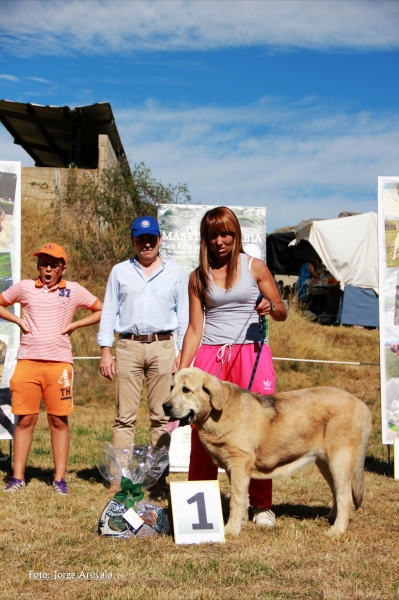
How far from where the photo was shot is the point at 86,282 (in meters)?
15.1

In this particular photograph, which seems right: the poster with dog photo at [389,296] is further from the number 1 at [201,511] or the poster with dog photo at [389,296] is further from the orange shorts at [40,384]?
the orange shorts at [40,384]

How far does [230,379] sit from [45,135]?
55.1 feet

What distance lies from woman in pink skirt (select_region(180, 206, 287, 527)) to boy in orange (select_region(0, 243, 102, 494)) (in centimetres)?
135

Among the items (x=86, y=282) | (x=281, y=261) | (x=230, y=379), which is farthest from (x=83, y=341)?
(x=281, y=261)

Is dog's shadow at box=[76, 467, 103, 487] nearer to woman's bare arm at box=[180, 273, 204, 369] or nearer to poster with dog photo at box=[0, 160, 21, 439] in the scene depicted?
poster with dog photo at box=[0, 160, 21, 439]

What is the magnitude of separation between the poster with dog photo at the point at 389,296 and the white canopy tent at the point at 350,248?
911cm

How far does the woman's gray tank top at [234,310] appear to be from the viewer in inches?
190

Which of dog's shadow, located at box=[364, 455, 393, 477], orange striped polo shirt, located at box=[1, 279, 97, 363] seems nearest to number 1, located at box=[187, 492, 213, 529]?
orange striped polo shirt, located at box=[1, 279, 97, 363]

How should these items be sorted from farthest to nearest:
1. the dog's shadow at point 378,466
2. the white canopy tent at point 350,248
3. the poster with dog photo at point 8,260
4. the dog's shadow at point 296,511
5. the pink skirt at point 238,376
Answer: the white canopy tent at point 350,248, the dog's shadow at point 378,466, the poster with dog photo at point 8,260, the dog's shadow at point 296,511, the pink skirt at point 238,376

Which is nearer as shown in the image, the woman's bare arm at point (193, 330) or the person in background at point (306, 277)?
the woman's bare arm at point (193, 330)

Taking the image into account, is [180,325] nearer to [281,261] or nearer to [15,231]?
[15,231]

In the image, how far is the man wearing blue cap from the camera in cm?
571

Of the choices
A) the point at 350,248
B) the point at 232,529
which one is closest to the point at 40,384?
the point at 232,529

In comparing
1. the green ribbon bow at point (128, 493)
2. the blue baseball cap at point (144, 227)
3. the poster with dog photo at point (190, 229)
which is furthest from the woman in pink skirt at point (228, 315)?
the poster with dog photo at point (190, 229)
